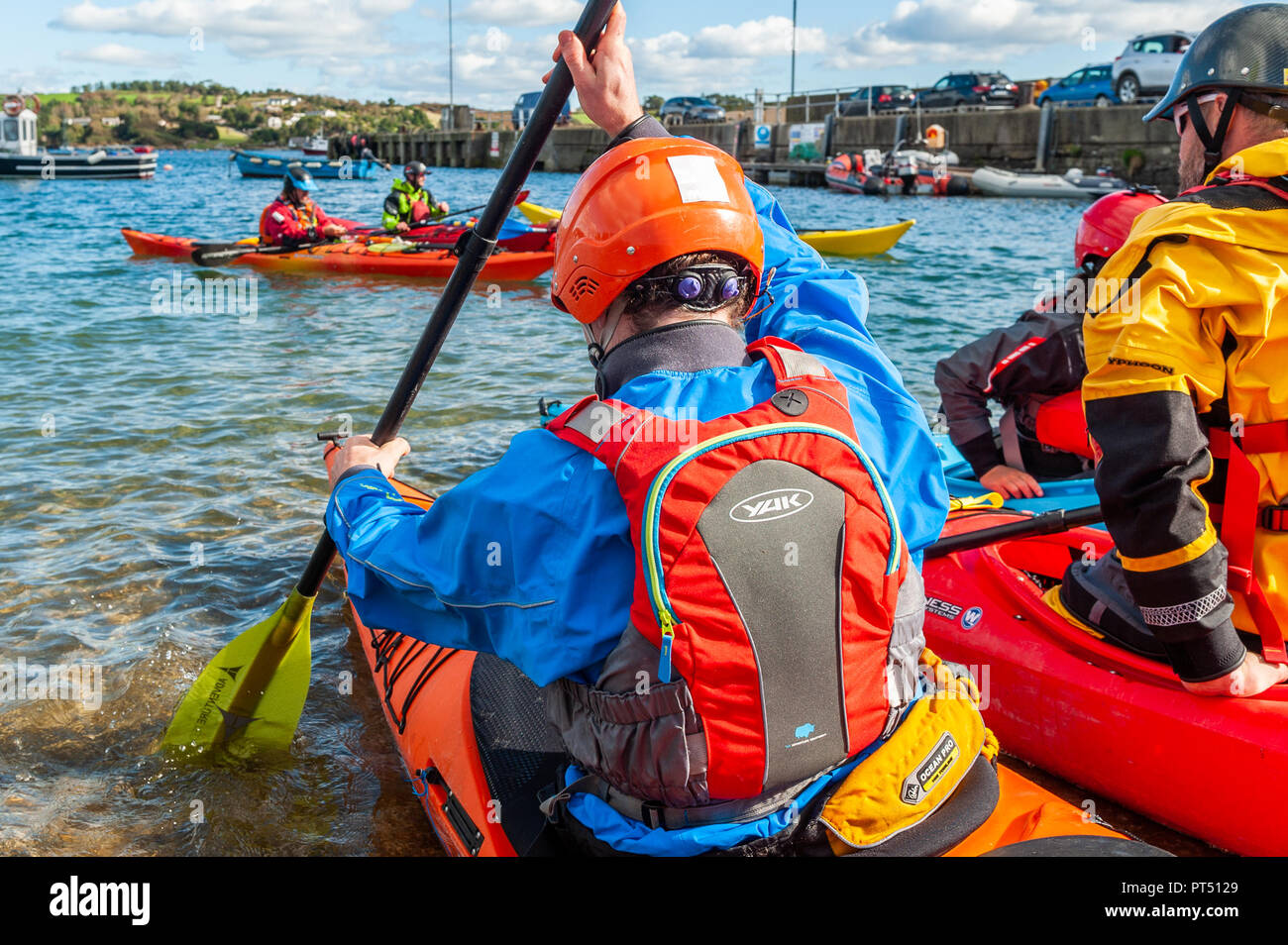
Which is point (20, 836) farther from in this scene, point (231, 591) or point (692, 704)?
point (692, 704)

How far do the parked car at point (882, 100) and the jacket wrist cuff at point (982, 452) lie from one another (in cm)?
3707

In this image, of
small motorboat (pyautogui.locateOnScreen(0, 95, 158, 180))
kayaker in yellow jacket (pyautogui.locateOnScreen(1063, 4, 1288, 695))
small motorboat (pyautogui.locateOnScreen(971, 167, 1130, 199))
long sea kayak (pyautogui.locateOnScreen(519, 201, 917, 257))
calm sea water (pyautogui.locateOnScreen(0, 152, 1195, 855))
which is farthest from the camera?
small motorboat (pyautogui.locateOnScreen(0, 95, 158, 180))

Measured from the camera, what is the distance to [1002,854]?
188 cm

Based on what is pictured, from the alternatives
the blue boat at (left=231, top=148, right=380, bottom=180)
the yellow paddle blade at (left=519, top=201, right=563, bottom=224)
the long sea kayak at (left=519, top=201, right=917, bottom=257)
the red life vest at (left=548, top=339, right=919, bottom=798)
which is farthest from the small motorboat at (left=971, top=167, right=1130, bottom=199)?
the blue boat at (left=231, top=148, right=380, bottom=180)

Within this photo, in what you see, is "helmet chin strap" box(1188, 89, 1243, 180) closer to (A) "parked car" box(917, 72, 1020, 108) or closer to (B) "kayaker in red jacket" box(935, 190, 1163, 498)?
(B) "kayaker in red jacket" box(935, 190, 1163, 498)

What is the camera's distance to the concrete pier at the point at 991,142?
2803 centimetres

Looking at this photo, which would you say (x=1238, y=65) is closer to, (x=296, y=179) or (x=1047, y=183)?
(x=296, y=179)

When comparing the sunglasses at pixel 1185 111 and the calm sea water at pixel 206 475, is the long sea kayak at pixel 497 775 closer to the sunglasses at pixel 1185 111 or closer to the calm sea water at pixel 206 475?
the calm sea water at pixel 206 475

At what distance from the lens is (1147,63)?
27094mm

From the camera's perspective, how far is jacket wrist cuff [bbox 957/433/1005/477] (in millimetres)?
4551

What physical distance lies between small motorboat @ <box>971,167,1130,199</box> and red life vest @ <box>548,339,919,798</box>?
27.4 m
